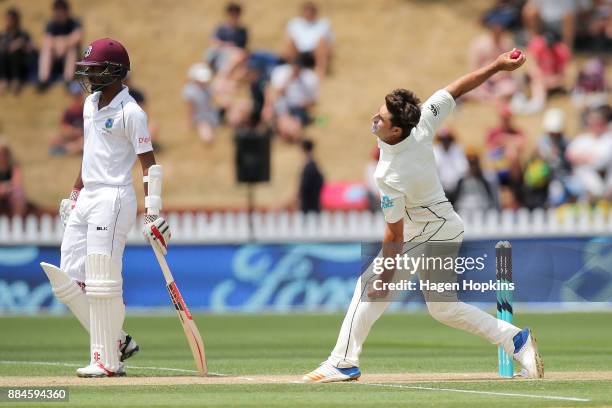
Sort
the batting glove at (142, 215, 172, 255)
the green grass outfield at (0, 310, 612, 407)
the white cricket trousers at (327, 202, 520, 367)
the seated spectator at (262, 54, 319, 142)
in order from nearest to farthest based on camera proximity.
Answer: the green grass outfield at (0, 310, 612, 407)
the white cricket trousers at (327, 202, 520, 367)
the batting glove at (142, 215, 172, 255)
the seated spectator at (262, 54, 319, 142)

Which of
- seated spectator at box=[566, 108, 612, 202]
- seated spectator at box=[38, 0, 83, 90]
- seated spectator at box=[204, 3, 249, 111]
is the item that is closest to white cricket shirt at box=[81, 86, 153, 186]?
seated spectator at box=[566, 108, 612, 202]

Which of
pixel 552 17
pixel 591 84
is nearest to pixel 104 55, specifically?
pixel 591 84

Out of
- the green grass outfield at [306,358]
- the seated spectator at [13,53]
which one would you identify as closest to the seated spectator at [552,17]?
the seated spectator at [13,53]

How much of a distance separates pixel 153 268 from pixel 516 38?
1175cm

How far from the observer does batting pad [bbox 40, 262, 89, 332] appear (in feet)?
35.1

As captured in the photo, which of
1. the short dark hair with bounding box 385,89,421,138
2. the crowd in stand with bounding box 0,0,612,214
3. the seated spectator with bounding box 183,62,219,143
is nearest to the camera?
the short dark hair with bounding box 385,89,421,138

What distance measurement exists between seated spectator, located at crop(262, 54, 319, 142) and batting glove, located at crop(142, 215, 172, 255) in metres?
16.3

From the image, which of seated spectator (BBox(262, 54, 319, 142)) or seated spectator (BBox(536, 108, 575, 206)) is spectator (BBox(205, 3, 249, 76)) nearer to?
seated spectator (BBox(262, 54, 319, 142))

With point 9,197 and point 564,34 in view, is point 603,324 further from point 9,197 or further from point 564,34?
point 564,34

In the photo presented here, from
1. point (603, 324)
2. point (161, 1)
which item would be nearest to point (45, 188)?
point (161, 1)

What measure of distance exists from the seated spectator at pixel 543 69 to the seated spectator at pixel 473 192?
724 cm

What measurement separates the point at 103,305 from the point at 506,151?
14.4 m

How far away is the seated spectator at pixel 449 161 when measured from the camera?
71.6ft

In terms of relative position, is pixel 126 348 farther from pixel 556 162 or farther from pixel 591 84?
pixel 591 84
